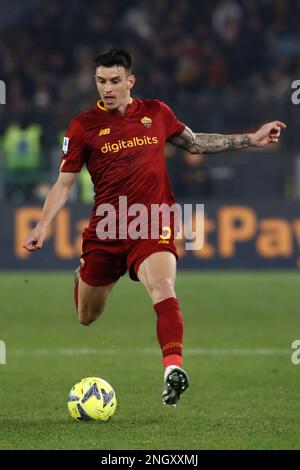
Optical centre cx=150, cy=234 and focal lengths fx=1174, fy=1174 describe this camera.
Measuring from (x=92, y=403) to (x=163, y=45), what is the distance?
15.9 metres

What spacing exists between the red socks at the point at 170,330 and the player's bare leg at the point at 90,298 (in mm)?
980

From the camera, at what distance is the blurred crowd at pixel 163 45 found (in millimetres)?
20719

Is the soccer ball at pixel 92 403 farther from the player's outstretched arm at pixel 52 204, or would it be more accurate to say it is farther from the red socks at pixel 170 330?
the player's outstretched arm at pixel 52 204

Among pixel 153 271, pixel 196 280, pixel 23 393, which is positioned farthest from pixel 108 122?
pixel 196 280

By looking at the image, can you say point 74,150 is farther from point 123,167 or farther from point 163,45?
point 163,45

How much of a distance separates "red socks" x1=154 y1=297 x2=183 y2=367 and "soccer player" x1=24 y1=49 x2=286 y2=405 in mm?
14

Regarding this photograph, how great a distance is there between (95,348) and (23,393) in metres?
2.53

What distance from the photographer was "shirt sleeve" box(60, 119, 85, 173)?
7.26m

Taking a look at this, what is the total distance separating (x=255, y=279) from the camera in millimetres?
15969

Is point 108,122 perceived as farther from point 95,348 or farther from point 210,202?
point 210,202

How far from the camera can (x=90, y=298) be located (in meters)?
7.79

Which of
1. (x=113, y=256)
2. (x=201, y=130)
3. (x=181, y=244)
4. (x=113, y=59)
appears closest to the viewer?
(x=113, y=59)
